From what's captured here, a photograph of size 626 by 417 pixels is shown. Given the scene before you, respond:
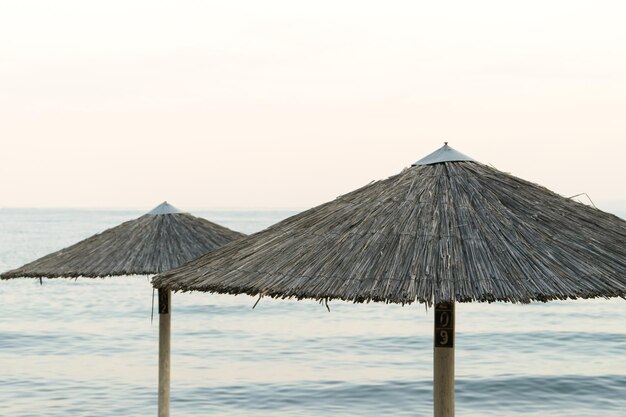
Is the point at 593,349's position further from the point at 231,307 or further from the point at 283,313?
the point at 231,307

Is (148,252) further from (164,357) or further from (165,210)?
(164,357)

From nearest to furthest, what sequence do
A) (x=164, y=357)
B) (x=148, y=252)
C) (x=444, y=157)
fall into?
(x=444, y=157) < (x=148, y=252) < (x=164, y=357)

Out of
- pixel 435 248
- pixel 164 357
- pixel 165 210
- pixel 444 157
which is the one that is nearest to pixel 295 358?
pixel 164 357

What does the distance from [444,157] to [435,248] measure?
3.60ft

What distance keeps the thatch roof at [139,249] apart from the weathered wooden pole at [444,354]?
428 centimetres

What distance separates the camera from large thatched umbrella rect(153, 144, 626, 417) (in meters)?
6.70

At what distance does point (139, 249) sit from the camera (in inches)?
446

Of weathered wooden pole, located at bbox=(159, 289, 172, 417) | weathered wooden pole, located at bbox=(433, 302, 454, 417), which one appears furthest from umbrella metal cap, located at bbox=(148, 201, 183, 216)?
weathered wooden pole, located at bbox=(433, 302, 454, 417)

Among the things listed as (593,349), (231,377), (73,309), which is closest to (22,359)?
(231,377)

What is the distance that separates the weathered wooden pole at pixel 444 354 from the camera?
7.65 m

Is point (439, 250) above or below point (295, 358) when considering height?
above

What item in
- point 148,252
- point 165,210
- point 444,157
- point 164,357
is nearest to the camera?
point 444,157

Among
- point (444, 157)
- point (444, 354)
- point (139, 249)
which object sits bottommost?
point (444, 354)

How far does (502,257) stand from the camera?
687 centimetres
